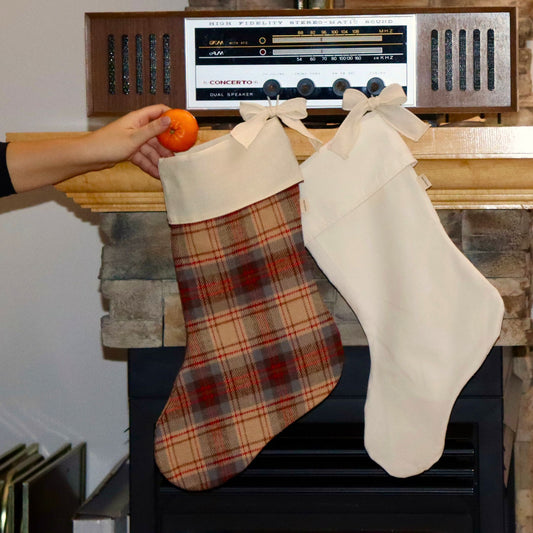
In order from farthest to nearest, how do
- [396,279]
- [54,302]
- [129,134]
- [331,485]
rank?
[54,302]
[331,485]
[396,279]
[129,134]

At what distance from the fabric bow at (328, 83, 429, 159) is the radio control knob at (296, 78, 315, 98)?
0.19 feet

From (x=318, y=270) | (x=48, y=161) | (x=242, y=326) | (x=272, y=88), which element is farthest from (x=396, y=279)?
(x=48, y=161)

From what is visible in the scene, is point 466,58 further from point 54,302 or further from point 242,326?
point 54,302

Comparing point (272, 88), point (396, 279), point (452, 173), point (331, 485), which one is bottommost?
point (331, 485)

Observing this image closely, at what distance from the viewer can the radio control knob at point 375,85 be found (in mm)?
1234

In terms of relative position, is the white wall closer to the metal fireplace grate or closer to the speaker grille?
the metal fireplace grate

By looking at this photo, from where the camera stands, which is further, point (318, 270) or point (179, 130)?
point (318, 270)

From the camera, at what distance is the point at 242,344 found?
1.28m

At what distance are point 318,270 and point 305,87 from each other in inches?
12.7

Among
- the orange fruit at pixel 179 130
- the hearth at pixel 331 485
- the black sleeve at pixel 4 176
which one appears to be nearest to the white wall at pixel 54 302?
the hearth at pixel 331 485

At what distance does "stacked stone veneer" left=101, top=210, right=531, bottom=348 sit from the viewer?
4.39 feet

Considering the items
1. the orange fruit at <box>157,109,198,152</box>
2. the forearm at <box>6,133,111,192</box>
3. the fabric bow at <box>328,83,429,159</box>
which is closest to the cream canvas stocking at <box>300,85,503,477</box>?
the fabric bow at <box>328,83,429,159</box>

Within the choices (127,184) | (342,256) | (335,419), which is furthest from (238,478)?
(127,184)

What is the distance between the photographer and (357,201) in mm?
1272
